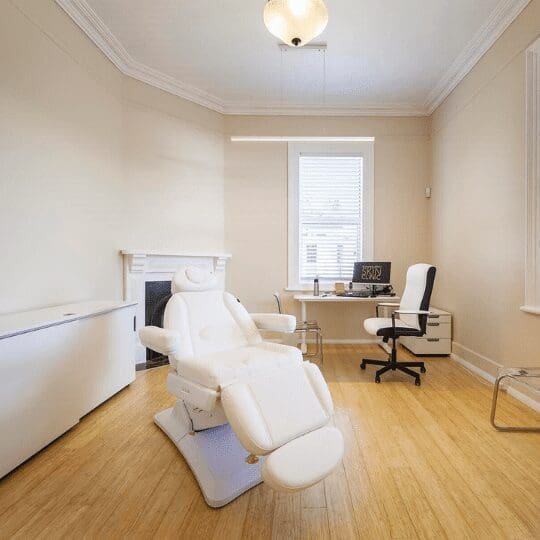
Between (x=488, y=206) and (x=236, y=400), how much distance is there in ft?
10.0

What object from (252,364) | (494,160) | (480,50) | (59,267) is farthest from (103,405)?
(480,50)

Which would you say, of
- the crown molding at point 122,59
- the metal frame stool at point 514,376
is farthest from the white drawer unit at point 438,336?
the crown molding at point 122,59

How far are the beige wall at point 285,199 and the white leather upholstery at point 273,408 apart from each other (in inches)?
114

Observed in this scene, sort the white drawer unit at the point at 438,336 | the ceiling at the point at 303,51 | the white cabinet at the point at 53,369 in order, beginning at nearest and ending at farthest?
the white cabinet at the point at 53,369 < the ceiling at the point at 303,51 < the white drawer unit at the point at 438,336

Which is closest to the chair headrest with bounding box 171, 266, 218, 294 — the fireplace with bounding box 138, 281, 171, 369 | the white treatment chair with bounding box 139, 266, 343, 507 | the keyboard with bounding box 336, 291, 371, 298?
the white treatment chair with bounding box 139, 266, 343, 507

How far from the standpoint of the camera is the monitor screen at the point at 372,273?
162 inches

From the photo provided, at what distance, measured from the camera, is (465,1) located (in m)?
2.84

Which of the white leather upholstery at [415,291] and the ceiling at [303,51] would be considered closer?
the ceiling at [303,51]

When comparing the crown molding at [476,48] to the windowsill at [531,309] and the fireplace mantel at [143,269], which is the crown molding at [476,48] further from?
the fireplace mantel at [143,269]

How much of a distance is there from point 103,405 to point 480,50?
15.1 ft

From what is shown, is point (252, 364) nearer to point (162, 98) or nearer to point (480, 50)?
point (162, 98)

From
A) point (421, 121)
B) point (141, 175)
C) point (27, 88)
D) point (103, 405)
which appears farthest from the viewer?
point (421, 121)

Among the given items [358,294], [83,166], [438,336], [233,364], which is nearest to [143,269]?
[83,166]

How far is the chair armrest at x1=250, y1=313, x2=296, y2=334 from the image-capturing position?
2311mm
